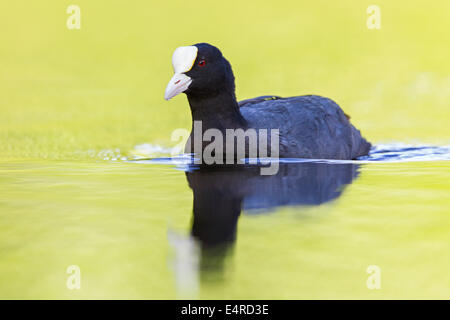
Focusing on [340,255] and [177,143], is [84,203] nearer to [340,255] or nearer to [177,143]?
[340,255]

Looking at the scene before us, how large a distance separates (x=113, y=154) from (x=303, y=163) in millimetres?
2182

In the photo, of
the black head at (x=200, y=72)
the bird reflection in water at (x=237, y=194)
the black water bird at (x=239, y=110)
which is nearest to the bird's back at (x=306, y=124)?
the black water bird at (x=239, y=110)

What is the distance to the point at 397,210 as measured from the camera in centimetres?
306

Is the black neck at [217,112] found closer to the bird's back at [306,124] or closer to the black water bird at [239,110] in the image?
the black water bird at [239,110]

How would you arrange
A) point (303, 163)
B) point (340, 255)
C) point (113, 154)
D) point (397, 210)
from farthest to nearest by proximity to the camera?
point (113, 154)
point (303, 163)
point (397, 210)
point (340, 255)

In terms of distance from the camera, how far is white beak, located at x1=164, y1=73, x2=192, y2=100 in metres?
4.62

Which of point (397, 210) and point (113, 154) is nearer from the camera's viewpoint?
point (397, 210)

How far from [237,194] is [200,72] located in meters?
1.64

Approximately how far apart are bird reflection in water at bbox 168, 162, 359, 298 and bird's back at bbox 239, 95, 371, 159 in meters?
0.33

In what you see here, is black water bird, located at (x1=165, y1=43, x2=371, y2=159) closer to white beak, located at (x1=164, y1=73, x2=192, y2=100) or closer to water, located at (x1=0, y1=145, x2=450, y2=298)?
white beak, located at (x1=164, y1=73, x2=192, y2=100)

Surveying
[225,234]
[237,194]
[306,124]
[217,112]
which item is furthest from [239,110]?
[225,234]

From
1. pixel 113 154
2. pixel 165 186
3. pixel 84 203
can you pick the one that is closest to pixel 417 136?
pixel 113 154

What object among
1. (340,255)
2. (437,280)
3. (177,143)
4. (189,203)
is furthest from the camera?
(177,143)

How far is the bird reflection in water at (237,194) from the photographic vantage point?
8.10ft
